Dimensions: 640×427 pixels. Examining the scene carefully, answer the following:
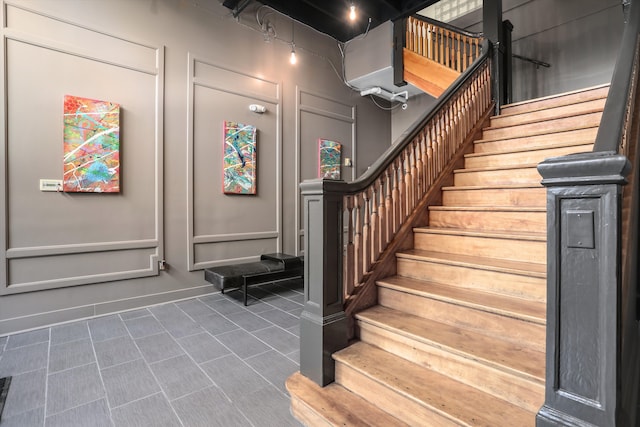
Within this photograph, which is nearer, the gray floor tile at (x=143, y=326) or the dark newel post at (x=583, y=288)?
the dark newel post at (x=583, y=288)

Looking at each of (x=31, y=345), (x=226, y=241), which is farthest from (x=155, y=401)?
(x=226, y=241)

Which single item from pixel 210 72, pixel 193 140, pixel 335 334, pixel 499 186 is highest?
pixel 210 72

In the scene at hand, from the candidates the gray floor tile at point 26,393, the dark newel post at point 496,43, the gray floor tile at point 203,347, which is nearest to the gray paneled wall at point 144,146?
the gray floor tile at point 26,393

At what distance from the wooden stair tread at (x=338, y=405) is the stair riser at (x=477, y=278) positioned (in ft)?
2.94

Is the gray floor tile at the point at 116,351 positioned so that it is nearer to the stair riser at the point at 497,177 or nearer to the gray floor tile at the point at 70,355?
the gray floor tile at the point at 70,355

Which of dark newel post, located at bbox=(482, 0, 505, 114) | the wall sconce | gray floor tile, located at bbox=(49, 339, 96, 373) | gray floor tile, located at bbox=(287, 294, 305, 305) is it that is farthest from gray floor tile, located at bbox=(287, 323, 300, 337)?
dark newel post, located at bbox=(482, 0, 505, 114)

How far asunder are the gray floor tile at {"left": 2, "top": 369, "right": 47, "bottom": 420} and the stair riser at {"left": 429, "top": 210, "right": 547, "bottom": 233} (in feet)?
9.56

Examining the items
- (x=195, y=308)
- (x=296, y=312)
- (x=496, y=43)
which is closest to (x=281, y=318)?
(x=296, y=312)

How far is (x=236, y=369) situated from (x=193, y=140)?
9.20ft

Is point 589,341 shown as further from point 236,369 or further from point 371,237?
point 236,369

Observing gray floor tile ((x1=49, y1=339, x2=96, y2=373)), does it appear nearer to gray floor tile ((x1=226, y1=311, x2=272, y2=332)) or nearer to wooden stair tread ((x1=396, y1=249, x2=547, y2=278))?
gray floor tile ((x1=226, y1=311, x2=272, y2=332))

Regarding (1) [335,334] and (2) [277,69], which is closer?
(1) [335,334]

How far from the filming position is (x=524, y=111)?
3.53m

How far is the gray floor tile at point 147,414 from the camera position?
166cm
